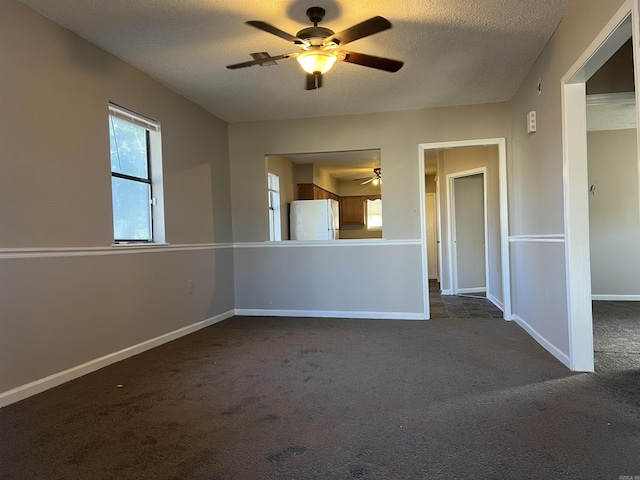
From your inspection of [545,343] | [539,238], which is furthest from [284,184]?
[545,343]

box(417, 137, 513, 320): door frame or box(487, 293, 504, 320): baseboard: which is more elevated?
box(417, 137, 513, 320): door frame

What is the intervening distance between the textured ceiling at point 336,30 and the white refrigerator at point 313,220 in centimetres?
179

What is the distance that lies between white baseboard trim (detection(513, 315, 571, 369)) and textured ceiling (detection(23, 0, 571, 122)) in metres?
2.40

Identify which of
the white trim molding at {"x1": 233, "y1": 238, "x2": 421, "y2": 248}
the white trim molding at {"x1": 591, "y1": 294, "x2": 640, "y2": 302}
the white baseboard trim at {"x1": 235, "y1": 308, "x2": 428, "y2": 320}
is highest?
the white trim molding at {"x1": 233, "y1": 238, "x2": 421, "y2": 248}

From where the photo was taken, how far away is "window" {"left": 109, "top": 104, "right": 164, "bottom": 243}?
3.35m

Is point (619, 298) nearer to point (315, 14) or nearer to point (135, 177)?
point (315, 14)

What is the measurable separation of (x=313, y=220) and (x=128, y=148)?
2985mm

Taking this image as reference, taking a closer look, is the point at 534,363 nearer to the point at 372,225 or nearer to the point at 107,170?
the point at 107,170

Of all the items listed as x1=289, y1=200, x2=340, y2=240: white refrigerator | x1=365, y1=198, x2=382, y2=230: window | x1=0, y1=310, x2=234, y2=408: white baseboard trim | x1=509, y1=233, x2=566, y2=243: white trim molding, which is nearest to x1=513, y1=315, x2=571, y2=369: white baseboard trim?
x1=509, y1=233, x2=566, y2=243: white trim molding

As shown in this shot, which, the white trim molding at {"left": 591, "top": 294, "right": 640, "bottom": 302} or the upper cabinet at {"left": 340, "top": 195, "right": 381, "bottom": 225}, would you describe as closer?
the white trim molding at {"left": 591, "top": 294, "right": 640, "bottom": 302}

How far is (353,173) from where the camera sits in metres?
8.12

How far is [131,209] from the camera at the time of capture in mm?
3545

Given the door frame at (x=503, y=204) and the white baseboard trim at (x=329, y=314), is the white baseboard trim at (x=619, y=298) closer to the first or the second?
the door frame at (x=503, y=204)

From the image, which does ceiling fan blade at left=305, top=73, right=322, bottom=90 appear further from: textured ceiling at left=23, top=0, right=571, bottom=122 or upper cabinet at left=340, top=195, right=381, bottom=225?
upper cabinet at left=340, top=195, right=381, bottom=225
